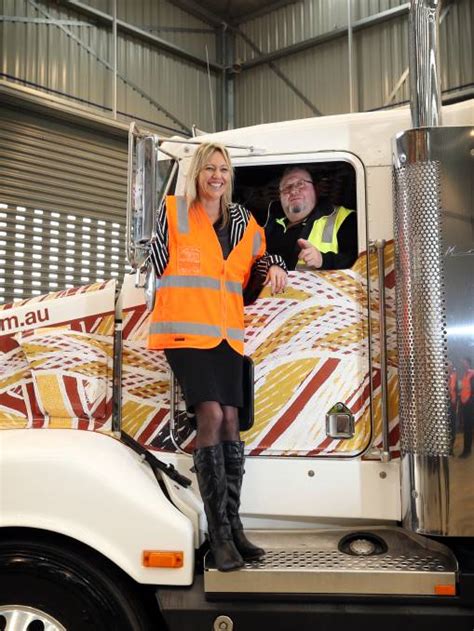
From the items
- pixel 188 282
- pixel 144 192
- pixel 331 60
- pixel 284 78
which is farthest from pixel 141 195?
pixel 284 78

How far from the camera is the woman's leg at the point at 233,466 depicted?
2.84 metres

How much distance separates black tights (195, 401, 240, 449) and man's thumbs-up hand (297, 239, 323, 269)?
2.62 feet

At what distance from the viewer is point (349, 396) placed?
301 cm

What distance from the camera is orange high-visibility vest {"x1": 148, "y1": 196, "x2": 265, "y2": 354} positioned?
2857mm

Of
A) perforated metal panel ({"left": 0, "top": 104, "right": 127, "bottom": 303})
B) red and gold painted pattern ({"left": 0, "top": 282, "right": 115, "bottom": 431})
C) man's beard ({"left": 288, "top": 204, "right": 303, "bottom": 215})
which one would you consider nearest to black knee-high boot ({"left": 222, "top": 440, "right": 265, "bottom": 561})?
red and gold painted pattern ({"left": 0, "top": 282, "right": 115, "bottom": 431})

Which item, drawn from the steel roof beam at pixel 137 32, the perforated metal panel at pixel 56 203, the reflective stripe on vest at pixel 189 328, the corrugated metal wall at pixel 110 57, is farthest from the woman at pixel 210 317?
the steel roof beam at pixel 137 32

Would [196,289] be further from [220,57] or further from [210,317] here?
[220,57]

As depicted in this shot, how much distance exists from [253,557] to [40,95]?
675 centimetres

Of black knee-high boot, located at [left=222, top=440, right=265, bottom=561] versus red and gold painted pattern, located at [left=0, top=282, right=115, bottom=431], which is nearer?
black knee-high boot, located at [left=222, top=440, right=265, bottom=561]

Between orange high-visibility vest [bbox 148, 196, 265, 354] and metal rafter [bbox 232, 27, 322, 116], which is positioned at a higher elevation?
metal rafter [bbox 232, 27, 322, 116]

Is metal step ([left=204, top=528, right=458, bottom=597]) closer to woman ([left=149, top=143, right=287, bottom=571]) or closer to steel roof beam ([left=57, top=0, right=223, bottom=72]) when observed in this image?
woman ([left=149, top=143, right=287, bottom=571])

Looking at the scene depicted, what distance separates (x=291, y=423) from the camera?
304cm

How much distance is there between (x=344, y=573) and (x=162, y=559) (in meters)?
0.74

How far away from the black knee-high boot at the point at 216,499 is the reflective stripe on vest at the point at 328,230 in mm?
1056
